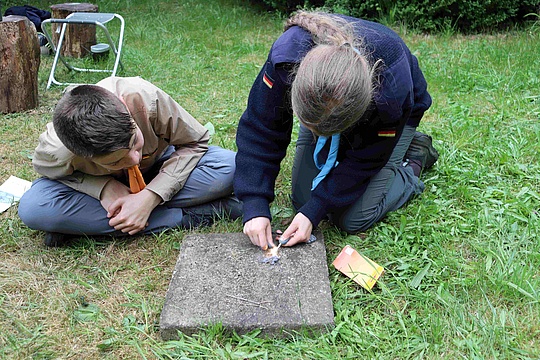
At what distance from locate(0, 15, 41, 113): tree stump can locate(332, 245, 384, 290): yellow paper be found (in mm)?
3007

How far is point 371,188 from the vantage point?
2705 mm

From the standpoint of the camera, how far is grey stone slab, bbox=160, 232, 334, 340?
205 centimetres

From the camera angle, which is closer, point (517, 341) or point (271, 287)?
point (517, 341)

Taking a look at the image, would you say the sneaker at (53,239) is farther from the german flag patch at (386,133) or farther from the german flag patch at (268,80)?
the german flag patch at (386,133)

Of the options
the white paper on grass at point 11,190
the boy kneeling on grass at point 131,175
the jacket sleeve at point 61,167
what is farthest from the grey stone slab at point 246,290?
the white paper on grass at point 11,190

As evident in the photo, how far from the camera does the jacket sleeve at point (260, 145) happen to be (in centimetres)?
244

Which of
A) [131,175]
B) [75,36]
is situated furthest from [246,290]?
[75,36]

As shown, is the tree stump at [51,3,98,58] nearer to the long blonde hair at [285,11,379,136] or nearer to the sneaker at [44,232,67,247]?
the sneaker at [44,232,67,247]

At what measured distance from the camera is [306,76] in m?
1.92

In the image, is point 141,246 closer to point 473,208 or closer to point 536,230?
point 473,208

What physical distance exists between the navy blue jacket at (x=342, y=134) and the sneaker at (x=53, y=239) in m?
0.86

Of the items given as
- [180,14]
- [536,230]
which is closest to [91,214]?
[536,230]

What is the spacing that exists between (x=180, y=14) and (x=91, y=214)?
5.31 meters

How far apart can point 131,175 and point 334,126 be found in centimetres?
107
